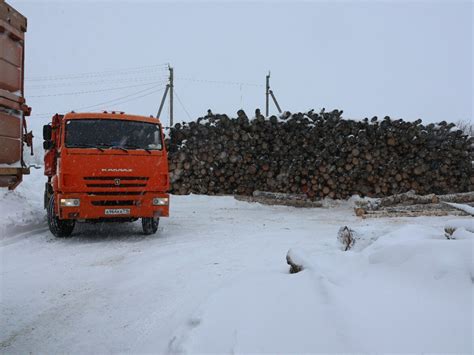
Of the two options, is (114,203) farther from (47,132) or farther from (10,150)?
(10,150)

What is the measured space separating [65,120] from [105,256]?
2948mm

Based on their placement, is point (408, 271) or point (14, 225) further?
point (14, 225)

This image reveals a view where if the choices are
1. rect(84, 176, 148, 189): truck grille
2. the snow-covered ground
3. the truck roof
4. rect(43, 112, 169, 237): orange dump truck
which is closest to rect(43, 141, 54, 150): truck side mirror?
rect(43, 112, 169, 237): orange dump truck

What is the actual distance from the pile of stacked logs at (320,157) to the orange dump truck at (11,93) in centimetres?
919

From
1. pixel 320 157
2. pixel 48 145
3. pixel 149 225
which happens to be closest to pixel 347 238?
pixel 149 225

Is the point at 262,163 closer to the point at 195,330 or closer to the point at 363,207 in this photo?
the point at 363,207

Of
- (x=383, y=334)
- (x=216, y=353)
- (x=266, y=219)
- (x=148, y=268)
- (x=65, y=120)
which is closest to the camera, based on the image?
(x=383, y=334)

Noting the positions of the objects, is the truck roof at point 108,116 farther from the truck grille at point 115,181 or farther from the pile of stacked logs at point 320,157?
the pile of stacked logs at point 320,157

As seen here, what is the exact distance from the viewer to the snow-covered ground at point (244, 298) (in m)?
2.51

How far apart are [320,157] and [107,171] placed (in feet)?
26.6

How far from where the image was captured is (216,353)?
2.63 metres

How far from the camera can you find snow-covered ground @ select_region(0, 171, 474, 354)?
251cm

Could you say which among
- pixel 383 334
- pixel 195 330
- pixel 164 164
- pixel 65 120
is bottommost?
pixel 195 330

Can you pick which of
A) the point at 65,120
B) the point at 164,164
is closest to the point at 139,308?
the point at 164,164
